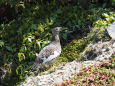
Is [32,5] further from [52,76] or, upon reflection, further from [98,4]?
[52,76]

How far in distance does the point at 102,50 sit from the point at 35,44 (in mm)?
2453

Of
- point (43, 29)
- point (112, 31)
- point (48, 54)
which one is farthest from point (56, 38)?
point (112, 31)

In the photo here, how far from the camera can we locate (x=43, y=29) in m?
10.8

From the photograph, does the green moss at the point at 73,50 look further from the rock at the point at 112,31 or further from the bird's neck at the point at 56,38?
the rock at the point at 112,31

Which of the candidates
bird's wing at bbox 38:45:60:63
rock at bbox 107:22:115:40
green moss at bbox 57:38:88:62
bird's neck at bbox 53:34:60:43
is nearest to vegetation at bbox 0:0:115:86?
green moss at bbox 57:38:88:62

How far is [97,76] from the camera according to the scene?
7301 millimetres

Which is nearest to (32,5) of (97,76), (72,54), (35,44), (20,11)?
(20,11)

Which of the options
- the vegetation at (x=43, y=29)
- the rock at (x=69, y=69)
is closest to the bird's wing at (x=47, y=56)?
the rock at (x=69, y=69)

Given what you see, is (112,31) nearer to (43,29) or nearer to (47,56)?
(47,56)

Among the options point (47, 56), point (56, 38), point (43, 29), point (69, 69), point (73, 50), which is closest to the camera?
point (69, 69)

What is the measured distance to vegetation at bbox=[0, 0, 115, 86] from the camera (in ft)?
32.3

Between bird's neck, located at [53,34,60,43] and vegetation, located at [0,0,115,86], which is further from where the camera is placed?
vegetation, located at [0,0,115,86]

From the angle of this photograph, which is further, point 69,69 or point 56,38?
point 56,38

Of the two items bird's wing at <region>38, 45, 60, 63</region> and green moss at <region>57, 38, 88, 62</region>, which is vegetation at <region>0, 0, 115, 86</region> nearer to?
green moss at <region>57, 38, 88, 62</region>
